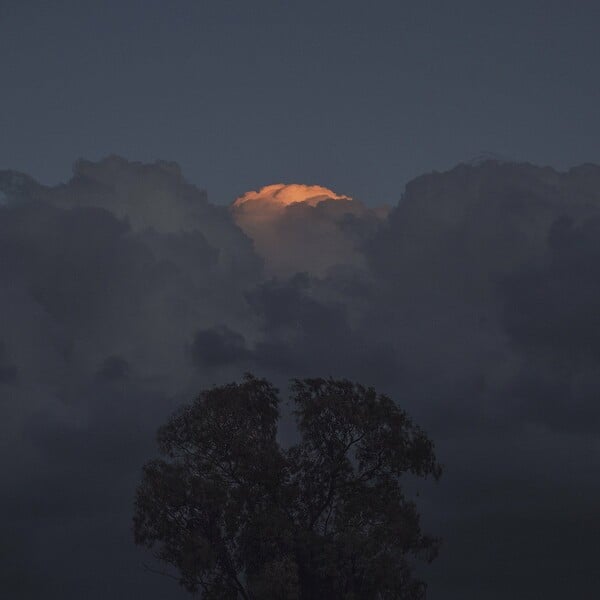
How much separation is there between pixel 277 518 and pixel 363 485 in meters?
5.21

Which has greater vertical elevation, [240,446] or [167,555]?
[240,446]

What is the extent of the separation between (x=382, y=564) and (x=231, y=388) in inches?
491

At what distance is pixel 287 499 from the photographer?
68.4m

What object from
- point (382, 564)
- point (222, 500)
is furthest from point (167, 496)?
point (382, 564)

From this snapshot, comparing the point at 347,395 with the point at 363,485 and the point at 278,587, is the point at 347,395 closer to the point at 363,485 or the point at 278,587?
the point at 363,485

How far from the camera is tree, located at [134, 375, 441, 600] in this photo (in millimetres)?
66000

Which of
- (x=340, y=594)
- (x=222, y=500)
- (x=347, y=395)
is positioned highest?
(x=347, y=395)

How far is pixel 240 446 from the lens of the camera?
225 ft

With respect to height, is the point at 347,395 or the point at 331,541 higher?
the point at 347,395

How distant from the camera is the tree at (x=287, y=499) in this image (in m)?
66.0

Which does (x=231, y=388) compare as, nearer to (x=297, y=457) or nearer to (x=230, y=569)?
(x=297, y=457)

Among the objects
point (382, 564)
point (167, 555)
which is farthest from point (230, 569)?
point (382, 564)

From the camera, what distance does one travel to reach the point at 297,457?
69.6 m

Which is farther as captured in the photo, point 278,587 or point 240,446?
point 240,446
